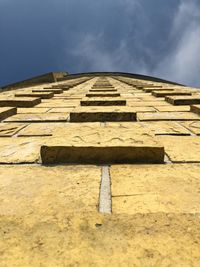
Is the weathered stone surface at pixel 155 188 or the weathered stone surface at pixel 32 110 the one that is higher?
the weathered stone surface at pixel 32 110

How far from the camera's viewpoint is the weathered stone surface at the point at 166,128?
1.96 meters

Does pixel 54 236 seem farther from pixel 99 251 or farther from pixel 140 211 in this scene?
pixel 140 211

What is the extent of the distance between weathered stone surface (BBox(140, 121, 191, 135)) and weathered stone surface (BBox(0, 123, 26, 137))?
86cm

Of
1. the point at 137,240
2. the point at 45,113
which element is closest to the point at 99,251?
the point at 137,240

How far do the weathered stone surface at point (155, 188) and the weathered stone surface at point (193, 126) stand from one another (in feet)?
2.29

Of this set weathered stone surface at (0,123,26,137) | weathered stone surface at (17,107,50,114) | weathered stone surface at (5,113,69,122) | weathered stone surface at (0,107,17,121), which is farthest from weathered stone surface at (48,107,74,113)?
weathered stone surface at (0,123,26,137)

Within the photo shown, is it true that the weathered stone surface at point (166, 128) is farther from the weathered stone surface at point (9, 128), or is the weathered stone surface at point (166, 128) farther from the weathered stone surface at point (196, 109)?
the weathered stone surface at point (9, 128)

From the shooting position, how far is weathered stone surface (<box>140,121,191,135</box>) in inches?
77.0

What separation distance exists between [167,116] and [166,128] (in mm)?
506

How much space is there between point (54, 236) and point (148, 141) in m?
0.79

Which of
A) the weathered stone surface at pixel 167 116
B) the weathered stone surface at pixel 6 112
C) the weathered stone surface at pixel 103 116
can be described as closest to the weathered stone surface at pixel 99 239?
the weathered stone surface at pixel 103 116

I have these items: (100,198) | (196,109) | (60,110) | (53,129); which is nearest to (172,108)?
(196,109)

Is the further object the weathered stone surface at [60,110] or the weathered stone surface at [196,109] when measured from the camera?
the weathered stone surface at [60,110]

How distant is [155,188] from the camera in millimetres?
1065
